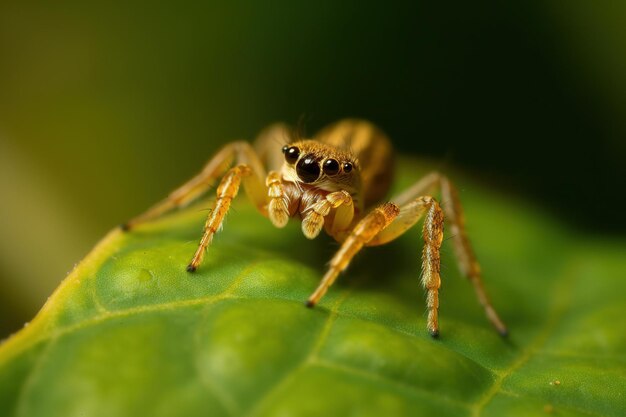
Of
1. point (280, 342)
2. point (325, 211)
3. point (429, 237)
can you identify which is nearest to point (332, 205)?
point (325, 211)

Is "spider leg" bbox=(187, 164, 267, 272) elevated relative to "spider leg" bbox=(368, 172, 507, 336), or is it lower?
elevated

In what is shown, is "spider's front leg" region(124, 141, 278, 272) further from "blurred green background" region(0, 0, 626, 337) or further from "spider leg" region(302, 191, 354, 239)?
"blurred green background" region(0, 0, 626, 337)

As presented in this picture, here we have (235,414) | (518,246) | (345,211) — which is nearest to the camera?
(235,414)

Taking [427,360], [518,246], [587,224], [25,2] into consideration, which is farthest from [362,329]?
[25,2]

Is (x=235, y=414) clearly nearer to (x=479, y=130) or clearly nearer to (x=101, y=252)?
(x=101, y=252)

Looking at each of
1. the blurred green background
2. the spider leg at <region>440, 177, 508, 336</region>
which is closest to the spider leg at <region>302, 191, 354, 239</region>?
the spider leg at <region>440, 177, 508, 336</region>

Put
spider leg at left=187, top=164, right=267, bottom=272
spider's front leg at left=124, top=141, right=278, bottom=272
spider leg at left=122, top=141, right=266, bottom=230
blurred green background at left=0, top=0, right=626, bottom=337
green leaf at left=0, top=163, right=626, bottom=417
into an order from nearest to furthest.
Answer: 1. green leaf at left=0, top=163, right=626, bottom=417
2. spider leg at left=187, top=164, right=267, bottom=272
3. spider's front leg at left=124, top=141, right=278, bottom=272
4. spider leg at left=122, top=141, right=266, bottom=230
5. blurred green background at left=0, top=0, right=626, bottom=337

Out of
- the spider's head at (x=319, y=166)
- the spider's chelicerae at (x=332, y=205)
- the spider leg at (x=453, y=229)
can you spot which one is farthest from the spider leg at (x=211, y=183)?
the spider leg at (x=453, y=229)
